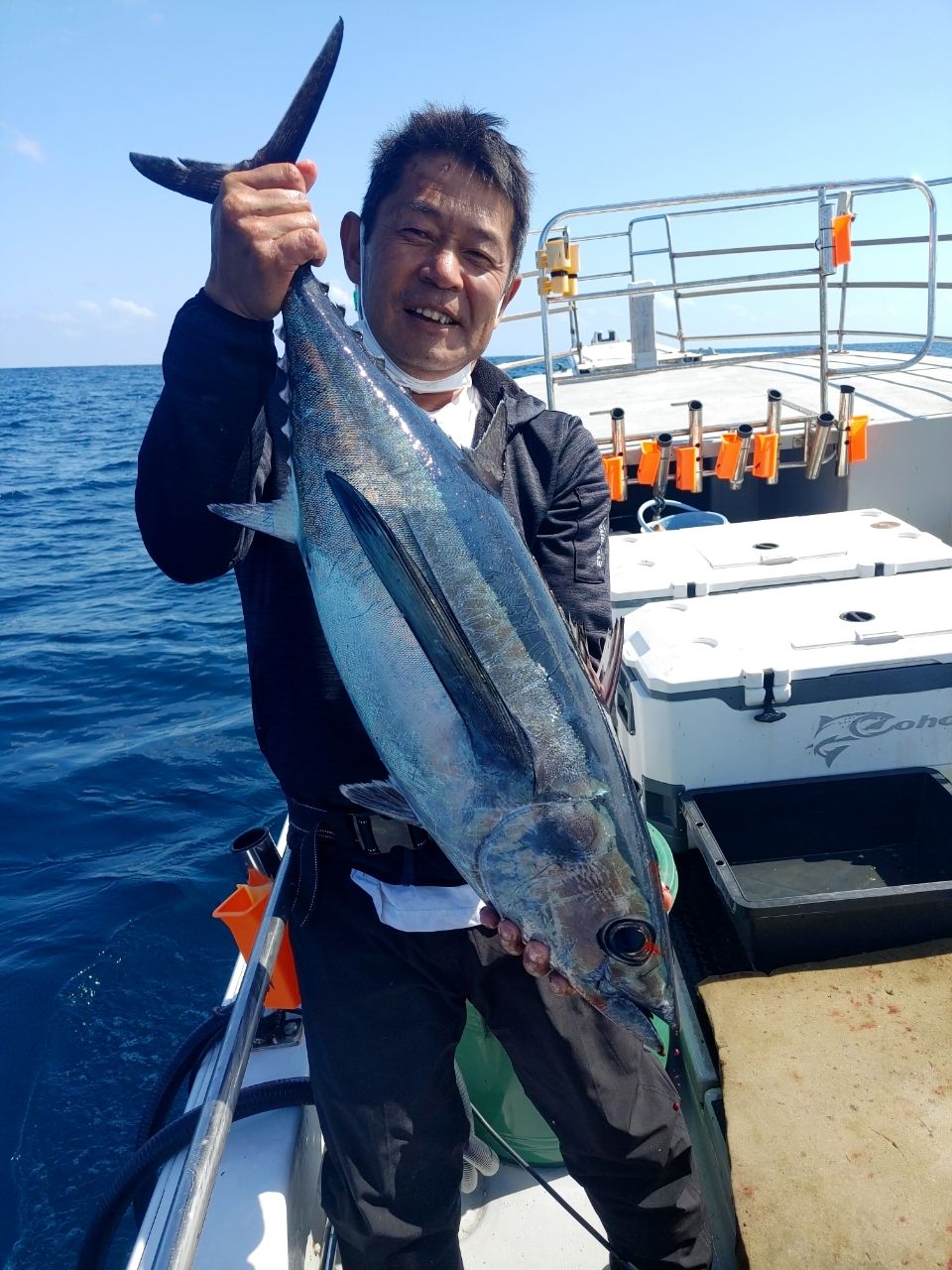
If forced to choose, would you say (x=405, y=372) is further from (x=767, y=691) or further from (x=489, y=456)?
(x=767, y=691)

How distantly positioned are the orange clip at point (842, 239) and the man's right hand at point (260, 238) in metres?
5.58

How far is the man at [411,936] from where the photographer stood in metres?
1.82

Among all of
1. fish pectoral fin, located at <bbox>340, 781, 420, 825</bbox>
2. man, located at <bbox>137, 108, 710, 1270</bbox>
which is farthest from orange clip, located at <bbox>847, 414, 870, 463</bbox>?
fish pectoral fin, located at <bbox>340, 781, 420, 825</bbox>

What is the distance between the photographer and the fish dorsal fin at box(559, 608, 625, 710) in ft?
5.02

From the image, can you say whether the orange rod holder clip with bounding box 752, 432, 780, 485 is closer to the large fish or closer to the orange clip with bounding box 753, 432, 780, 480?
the orange clip with bounding box 753, 432, 780, 480

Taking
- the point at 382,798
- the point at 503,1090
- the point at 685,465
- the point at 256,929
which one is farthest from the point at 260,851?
the point at 685,465

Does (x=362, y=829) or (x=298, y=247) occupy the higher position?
(x=298, y=247)

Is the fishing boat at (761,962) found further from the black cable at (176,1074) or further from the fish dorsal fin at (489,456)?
the fish dorsal fin at (489,456)

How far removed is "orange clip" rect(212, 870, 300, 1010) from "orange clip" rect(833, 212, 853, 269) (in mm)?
5835

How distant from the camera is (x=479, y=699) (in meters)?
1.42

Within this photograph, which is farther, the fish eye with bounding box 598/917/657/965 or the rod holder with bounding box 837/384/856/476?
the rod holder with bounding box 837/384/856/476

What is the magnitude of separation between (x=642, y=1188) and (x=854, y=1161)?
20.6 inches

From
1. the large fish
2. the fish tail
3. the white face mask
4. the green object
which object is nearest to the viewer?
the large fish

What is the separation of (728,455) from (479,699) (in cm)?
497
